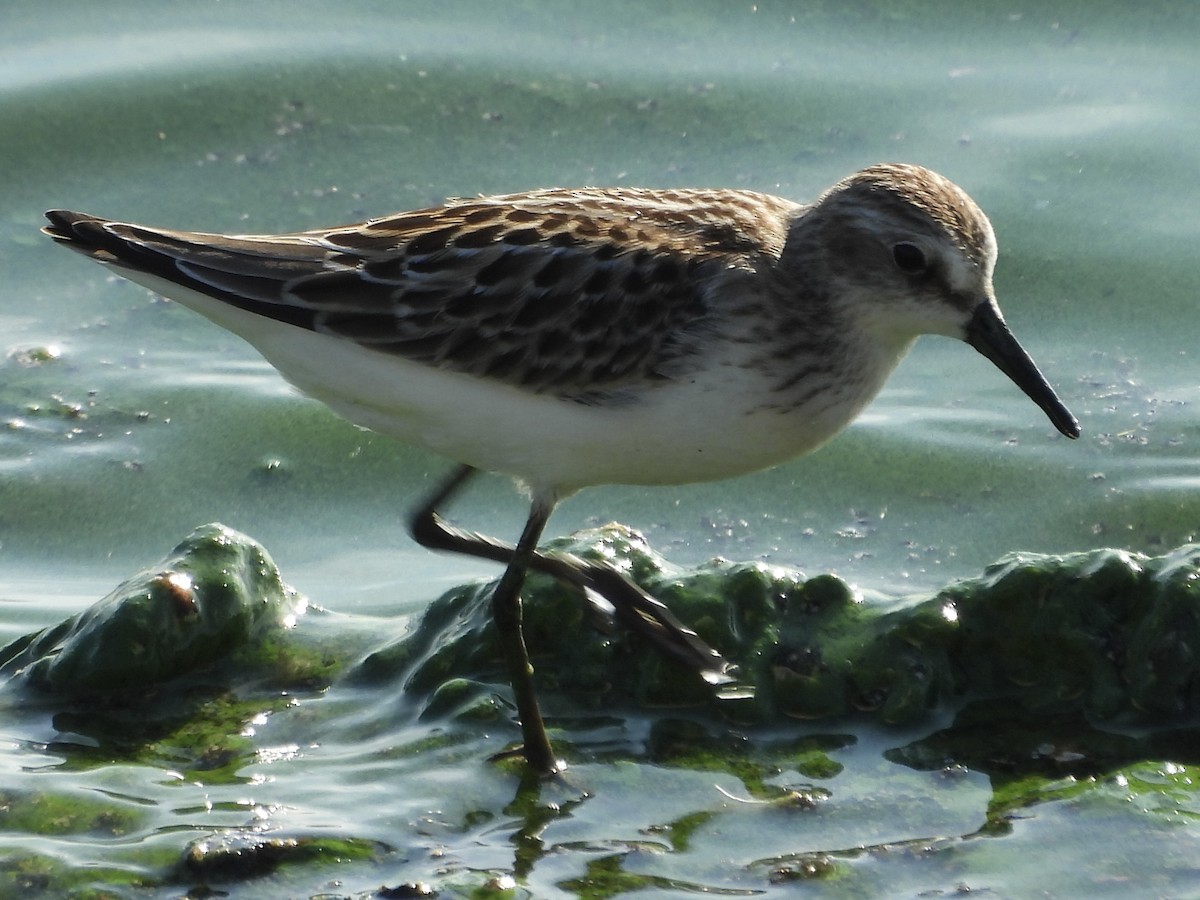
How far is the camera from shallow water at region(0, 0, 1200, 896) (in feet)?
17.5

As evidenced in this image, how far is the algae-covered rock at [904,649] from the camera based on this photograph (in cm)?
571

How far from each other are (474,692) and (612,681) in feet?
1.51

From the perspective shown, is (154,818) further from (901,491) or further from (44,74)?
(44,74)

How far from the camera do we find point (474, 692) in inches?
236

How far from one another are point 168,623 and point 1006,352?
2911mm

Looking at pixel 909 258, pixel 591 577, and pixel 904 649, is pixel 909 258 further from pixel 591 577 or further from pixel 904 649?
pixel 591 577

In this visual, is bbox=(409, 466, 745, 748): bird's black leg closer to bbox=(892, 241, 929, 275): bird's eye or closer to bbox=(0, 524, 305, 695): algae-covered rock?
bbox=(0, 524, 305, 695): algae-covered rock

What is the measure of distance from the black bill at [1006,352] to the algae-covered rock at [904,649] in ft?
1.69

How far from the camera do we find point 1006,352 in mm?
5992

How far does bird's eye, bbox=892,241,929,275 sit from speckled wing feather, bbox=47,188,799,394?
17.5 inches

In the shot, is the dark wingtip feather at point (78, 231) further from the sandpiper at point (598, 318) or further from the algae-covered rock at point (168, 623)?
the algae-covered rock at point (168, 623)

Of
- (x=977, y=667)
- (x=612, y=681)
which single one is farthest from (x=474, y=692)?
(x=977, y=667)

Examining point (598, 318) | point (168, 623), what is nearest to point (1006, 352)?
point (598, 318)

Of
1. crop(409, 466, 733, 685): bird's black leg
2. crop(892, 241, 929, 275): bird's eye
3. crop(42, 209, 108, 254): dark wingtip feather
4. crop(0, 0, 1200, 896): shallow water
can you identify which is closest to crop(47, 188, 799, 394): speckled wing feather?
crop(42, 209, 108, 254): dark wingtip feather
